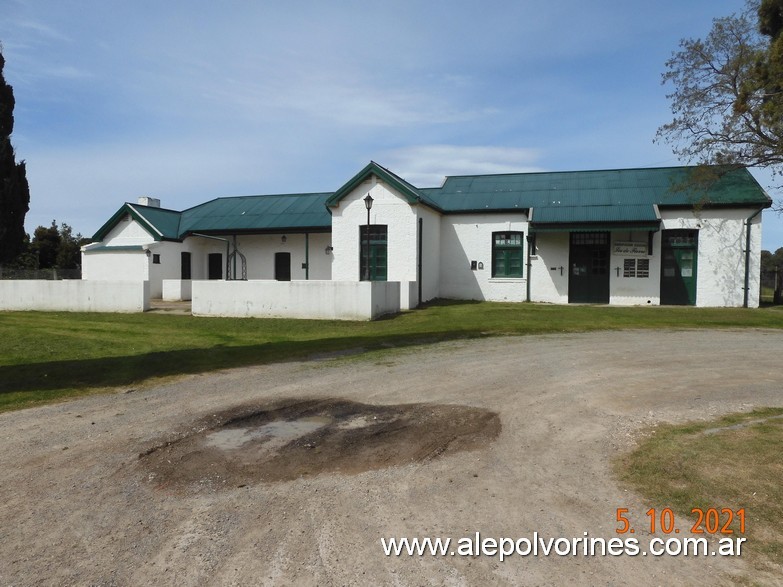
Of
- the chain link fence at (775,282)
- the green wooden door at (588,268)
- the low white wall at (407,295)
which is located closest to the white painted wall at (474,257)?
the green wooden door at (588,268)

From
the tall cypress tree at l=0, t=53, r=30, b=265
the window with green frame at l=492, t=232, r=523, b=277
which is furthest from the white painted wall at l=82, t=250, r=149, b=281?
the window with green frame at l=492, t=232, r=523, b=277

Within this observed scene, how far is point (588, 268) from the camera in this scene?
25.3 metres

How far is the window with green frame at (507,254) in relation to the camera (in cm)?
2602

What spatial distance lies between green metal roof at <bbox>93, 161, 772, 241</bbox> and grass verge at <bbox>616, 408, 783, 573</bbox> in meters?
17.9

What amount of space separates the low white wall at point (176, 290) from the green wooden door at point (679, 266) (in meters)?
21.1

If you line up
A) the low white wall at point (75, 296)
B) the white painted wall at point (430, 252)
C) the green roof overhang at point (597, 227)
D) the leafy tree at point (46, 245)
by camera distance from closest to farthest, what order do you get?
the low white wall at point (75, 296), the green roof overhang at point (597, 227), the white painted wall at point (430, 252), the leafy tree at point (46, 245)

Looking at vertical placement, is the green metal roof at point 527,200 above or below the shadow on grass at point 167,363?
above

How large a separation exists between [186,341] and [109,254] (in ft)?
56.7

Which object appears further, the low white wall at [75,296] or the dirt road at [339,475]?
the low white wall at [75,296]

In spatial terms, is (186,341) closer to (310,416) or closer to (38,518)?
(310,416)

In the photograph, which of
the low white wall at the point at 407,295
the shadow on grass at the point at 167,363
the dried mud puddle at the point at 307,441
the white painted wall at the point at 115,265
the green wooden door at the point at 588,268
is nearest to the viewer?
the dried mud puddle at the point at 307,441

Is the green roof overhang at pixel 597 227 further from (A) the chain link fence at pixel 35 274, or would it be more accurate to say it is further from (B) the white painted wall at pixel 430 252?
(A) the chain link fence at pixel 35 274

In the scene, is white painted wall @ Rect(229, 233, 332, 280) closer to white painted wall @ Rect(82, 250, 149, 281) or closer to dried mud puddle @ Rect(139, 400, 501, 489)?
white painted wall @ Rect(82, 250, 149, 281)

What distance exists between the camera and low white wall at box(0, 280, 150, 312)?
23.0 m
